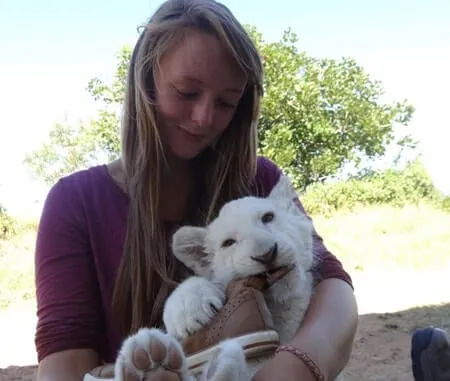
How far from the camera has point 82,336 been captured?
1.41 m

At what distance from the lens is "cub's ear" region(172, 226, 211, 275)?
133cm

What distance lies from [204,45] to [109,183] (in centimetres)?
42

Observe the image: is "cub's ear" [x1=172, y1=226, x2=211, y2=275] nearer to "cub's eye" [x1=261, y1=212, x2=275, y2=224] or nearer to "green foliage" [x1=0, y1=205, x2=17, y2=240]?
"cub's eye" [x1=261, y1=212, x2=275, y2=224]

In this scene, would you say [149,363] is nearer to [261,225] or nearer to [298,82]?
[261,225]

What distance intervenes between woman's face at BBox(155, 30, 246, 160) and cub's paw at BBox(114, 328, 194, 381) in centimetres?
68

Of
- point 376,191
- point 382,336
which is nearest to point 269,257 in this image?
point 382,336

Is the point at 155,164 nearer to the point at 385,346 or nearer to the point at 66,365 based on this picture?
the point at 66,365

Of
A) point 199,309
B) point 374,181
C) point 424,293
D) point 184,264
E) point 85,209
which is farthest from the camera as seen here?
point 374,181

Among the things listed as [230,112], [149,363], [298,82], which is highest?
[230,112]

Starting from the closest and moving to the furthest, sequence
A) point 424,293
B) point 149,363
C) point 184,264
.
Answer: point 149,363 < point 184,264 < point 424,293

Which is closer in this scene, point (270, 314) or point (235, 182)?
point (270, 314)

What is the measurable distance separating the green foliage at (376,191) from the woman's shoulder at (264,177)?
5.75m

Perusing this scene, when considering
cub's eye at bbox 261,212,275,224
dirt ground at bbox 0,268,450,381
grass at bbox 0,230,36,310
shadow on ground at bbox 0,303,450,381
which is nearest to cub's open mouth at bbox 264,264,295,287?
cub's eye at bbox 261,212,275,224

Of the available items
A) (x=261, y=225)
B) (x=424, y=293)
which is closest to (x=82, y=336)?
(x=261, y=225)
